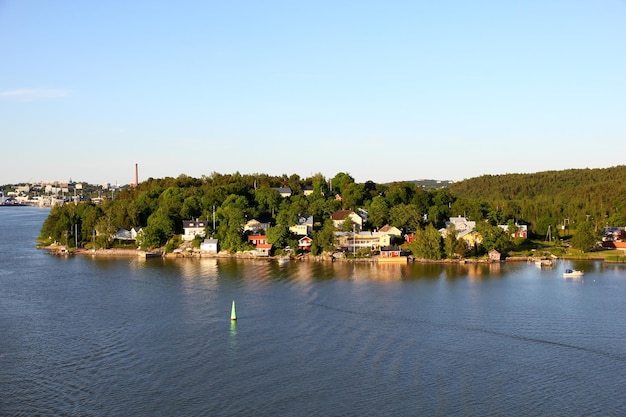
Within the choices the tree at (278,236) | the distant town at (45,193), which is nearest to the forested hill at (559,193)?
the tree at (278,236)

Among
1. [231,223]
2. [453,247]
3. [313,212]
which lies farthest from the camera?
[313,212]

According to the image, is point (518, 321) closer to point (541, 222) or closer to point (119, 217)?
point (541, 222)

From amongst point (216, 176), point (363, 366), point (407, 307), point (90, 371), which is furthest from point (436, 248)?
point (216, 176)

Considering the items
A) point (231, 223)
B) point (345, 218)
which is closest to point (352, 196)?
point (345, 218)

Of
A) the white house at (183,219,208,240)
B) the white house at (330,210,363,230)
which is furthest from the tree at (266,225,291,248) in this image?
the white house at (330,210,363,230)

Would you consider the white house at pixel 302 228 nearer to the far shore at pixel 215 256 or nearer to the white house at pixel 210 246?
the far shore at pixel 215 256

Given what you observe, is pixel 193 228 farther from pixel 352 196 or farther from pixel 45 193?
pixel 45 193
